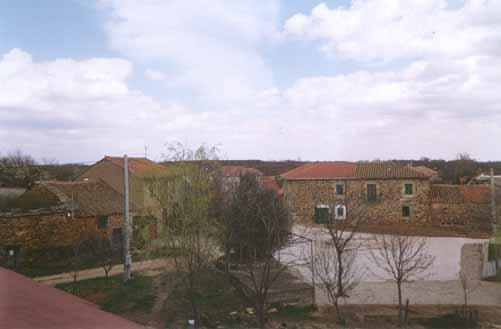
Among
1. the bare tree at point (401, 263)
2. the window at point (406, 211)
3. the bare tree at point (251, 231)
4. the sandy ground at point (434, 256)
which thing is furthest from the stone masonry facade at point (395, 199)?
the bare tree at point (251, 231)

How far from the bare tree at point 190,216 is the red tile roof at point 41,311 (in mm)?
4712

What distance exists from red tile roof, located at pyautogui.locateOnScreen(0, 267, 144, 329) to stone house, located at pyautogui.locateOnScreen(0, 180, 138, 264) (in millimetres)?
11354

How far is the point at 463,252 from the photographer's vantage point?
15.9 m

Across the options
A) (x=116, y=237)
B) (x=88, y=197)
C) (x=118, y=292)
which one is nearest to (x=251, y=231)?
(x=118, y=292)

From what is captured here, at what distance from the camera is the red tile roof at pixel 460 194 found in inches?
896

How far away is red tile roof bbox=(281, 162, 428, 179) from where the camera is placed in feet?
80.9

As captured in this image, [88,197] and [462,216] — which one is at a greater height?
[88,197]

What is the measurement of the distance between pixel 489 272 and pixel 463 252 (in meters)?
2.78

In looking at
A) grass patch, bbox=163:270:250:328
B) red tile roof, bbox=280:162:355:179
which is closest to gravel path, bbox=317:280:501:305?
grass patch, bbox=163:270:250:328

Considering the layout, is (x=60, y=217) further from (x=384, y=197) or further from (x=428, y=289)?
(x=384, y=197)

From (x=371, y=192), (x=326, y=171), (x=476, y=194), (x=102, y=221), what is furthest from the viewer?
(x=326, y=171)

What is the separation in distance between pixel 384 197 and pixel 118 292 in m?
18.8

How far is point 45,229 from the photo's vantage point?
15.3 m

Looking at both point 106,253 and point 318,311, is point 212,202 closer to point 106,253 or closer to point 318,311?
point 318,311
